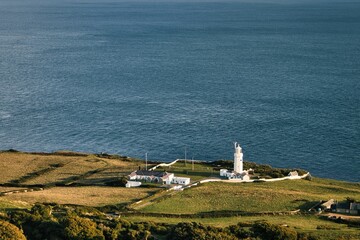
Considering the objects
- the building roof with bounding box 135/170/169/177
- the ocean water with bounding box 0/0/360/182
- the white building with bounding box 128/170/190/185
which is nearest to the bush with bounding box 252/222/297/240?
the white building with bounding box 128/170/190/185

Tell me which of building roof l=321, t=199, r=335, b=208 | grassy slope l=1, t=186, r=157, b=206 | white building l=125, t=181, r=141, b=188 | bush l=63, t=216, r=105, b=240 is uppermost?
bush l=63, t=216, r=105, b=240

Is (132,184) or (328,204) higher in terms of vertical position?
(328,204)

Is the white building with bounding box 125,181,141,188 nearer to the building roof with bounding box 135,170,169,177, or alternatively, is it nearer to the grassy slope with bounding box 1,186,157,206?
the grassy slope with bounding box 1,186,157,206

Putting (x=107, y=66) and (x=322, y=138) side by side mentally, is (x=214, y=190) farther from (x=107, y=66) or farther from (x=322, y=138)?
(x=107, y=66)

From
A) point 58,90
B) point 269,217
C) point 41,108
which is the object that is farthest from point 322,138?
point 58,90

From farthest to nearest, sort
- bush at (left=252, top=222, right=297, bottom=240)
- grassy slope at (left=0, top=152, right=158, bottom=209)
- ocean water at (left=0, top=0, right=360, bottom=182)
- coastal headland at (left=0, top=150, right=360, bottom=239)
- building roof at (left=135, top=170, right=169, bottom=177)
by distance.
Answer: ocean water at (left=0, top=0, right=360, bottom=182) → building roof at (left=135, top=170, right=169, bottom=177) → grassy slope at (left=0, top=152, right=158, bottom=209) → coastal headland at (left=0, top=150, right=360, bottom=239) → bush at (left=252, top=222, right=297, bottom=240)

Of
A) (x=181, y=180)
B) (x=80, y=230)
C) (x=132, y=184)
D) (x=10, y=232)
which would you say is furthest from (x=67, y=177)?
(x=10, y=232)

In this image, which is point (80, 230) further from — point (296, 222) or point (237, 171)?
point (237, 171)
